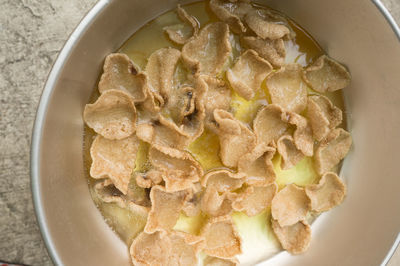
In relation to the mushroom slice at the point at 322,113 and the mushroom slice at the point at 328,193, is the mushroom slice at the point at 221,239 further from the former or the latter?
the mushroom slice at the point at 322,113

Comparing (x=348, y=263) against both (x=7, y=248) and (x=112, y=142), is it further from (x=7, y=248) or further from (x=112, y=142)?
(x=7, y=248)

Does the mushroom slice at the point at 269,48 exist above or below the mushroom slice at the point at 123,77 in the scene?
above

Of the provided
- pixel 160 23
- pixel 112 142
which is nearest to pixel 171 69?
pixel 160 23

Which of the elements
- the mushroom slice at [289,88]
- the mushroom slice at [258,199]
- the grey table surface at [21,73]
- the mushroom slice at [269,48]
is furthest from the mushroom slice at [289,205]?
the grey table surface at [21,73]

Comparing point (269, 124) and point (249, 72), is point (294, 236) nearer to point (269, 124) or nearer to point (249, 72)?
point (269, 124)

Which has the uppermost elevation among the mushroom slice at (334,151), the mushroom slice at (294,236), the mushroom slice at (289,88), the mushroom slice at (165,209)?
the mushroom slice at (289,88)

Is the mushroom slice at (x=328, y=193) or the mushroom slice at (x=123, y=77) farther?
the mushroom slice at (x=328, y=193)

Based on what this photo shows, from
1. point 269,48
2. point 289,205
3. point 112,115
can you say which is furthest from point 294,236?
point 112,115
